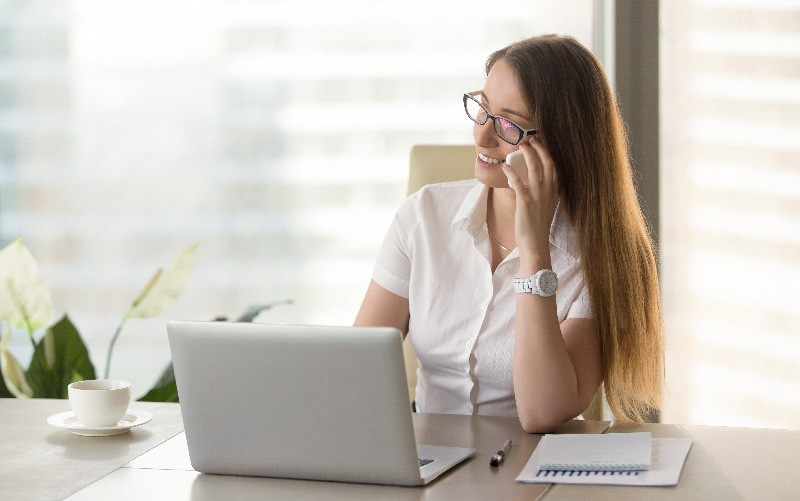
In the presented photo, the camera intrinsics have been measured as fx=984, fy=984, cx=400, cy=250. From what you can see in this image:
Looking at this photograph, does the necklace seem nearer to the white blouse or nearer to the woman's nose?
the white blouse

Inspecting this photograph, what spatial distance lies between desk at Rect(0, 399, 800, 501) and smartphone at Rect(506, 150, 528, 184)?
0.43 metres

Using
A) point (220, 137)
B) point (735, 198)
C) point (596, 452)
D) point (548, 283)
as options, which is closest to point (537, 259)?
point (548, 283)

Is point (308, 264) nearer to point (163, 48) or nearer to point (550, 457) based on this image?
point (163, 48)

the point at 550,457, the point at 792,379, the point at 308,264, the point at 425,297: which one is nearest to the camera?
the point at 550,457

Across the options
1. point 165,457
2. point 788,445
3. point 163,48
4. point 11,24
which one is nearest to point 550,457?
point 788,445

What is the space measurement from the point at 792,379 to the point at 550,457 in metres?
1.63

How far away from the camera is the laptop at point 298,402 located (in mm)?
1111

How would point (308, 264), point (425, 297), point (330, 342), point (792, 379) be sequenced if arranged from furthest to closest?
point (308, 264), point (792, 379), point (425, 297), point (330, 342)

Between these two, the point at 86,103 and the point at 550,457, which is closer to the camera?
the point at 550,457

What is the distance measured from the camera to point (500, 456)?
1.26 metres

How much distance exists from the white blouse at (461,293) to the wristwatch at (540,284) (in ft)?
0.39

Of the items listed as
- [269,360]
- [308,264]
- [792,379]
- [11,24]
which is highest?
[11,24]

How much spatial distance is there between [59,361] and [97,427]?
3.28 feet

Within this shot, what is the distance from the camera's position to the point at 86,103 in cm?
302
